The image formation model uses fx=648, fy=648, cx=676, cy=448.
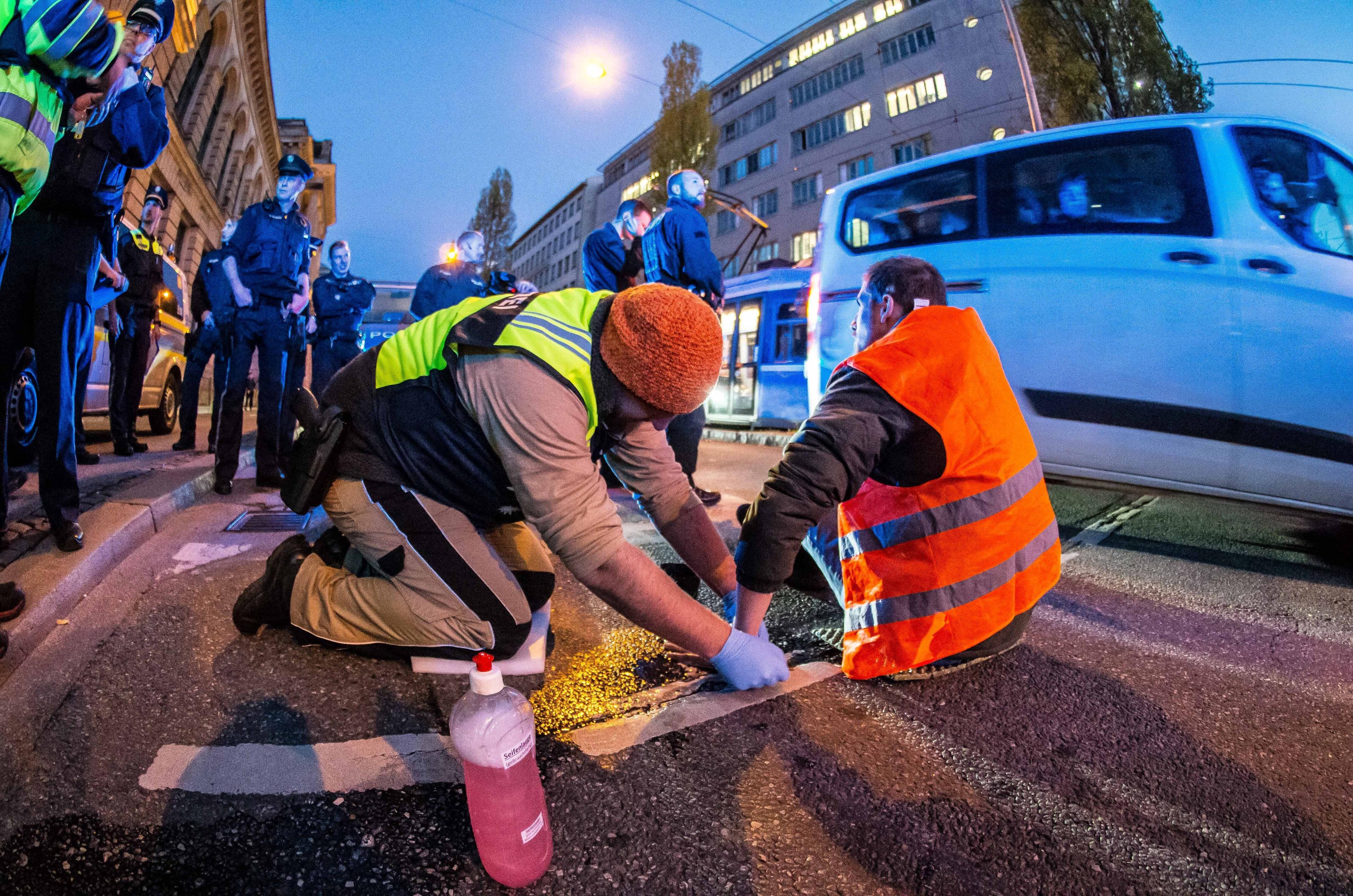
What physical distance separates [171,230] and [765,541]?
779 inches

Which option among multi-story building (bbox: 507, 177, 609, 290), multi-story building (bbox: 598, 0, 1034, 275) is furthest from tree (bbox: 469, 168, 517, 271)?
multi-story building (bbox: 598, 0, 1034, 275)

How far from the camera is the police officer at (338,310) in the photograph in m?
6.87

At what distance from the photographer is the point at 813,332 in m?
3.87

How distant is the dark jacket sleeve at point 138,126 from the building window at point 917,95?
2811 centimetres

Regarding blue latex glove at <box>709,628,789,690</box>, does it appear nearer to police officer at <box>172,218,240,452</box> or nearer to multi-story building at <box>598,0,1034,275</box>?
police officer at <box>172,218,240,452</box>

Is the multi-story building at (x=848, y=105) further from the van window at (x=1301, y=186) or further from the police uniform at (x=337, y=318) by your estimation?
the van window at (x=1301, y=186)

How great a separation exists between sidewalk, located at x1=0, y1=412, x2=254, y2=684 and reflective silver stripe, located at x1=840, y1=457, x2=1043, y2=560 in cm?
207

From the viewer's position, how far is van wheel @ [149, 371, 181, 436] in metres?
6.88

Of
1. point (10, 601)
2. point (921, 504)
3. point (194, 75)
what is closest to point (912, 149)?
point (194, 75)

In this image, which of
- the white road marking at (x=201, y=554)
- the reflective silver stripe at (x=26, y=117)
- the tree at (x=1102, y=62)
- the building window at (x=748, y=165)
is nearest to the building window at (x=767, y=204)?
the building window at (x=748, y=165)

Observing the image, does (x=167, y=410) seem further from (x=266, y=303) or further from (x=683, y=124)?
(x=683, y=124)

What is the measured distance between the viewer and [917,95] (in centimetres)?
2583

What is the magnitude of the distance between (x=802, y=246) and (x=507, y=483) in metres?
30.2

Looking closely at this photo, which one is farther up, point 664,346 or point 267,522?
point 664,346
